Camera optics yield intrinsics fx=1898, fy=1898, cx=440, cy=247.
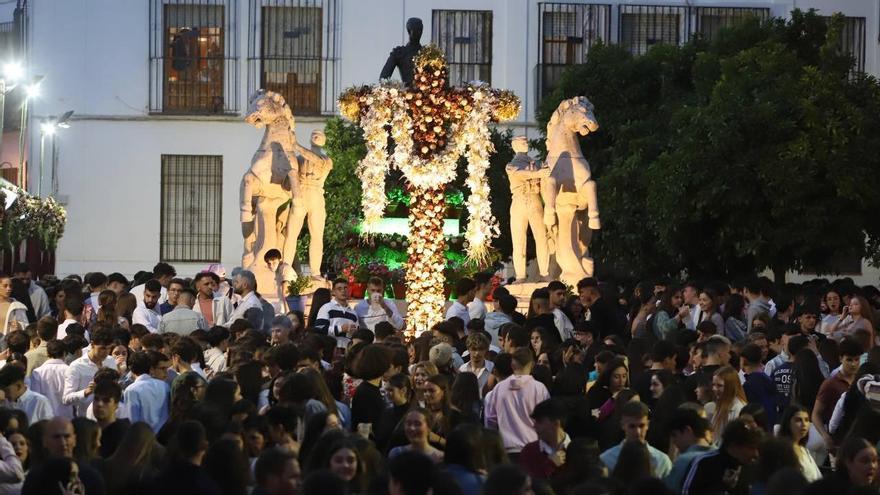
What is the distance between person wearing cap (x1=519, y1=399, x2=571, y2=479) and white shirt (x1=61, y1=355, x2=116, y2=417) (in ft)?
12.0

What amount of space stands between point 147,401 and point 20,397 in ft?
2.43

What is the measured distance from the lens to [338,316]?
54.2ft

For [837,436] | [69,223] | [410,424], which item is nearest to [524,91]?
[69,223]

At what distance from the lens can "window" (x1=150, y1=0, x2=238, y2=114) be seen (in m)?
39.3

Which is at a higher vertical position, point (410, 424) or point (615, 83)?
point (615, 83)

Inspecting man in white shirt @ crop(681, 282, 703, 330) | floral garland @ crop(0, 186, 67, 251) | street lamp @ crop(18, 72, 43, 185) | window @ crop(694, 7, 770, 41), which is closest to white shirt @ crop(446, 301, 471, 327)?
man in white shirt @ crop(681, 282, 703, 330)

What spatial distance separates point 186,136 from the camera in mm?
39594

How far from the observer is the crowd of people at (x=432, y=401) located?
8.17 m

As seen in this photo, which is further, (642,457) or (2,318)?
(2,318)

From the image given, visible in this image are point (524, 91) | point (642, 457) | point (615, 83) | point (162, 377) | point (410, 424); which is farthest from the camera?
point (524, 91)

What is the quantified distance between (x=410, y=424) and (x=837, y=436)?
12.2 feet

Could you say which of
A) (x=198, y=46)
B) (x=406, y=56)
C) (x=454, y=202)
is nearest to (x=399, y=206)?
(x=454, y=202)

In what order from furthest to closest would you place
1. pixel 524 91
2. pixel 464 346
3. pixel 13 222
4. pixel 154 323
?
pixel 524 91
pixel 13 222
pixel 154 323
pixel 464 346

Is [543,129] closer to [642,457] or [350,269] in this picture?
[350,269]
